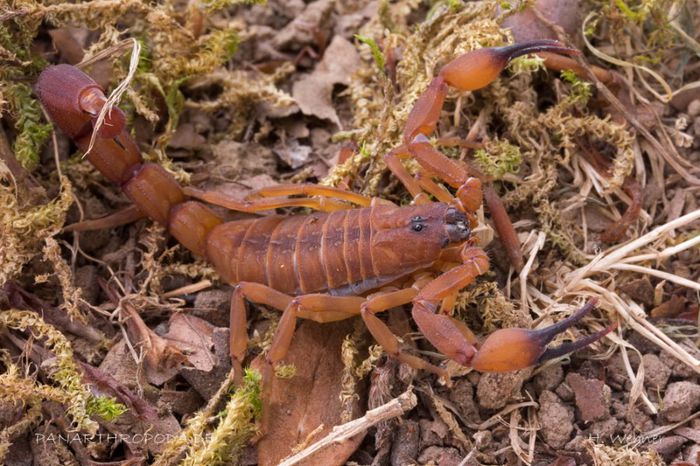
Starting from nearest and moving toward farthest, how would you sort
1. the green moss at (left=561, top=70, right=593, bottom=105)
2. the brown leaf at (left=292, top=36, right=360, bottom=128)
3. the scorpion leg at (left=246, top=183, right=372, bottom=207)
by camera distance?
the scorpion leg at (left=246, top=183, right=372, bottom=207)
the green moss at (left=561, top=70, right=593, bottom=105)
the brown leaf at (left=292, top=36, right=360, bottom=128)

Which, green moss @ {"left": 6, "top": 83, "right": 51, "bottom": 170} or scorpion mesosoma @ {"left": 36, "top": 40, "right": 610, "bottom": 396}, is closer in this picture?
scorpion mesosoma @ {"left": 36, "top": 40, "right": 610, "bottom": 396}

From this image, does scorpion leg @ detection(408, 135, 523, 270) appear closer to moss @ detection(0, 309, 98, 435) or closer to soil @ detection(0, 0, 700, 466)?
soil @ detection(0, 0, 700, 466)

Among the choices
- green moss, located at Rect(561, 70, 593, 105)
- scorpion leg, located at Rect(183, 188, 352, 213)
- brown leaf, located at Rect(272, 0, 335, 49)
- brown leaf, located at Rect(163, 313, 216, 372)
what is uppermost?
brown leaf, located at Rect(272, 0, 335, 49)

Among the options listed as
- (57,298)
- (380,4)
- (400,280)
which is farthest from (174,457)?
(380,4)

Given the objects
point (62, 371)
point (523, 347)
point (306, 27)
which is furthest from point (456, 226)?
point (62, 371)

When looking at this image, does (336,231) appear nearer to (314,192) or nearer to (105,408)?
(314,192)

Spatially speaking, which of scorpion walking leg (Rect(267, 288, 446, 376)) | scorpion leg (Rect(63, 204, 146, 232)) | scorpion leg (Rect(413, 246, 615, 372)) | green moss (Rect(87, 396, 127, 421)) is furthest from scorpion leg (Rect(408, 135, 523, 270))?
green moss (Rect(87, 396, 127, 421))

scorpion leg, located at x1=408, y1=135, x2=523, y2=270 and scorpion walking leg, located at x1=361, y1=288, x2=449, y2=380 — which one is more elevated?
scorpion leg, located at x1=408, y1=135, x2=523, y2=270

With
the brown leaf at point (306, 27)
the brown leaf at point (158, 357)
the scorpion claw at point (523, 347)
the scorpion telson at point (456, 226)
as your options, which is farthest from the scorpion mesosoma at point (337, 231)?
the brown leaf at point (306, 27)
